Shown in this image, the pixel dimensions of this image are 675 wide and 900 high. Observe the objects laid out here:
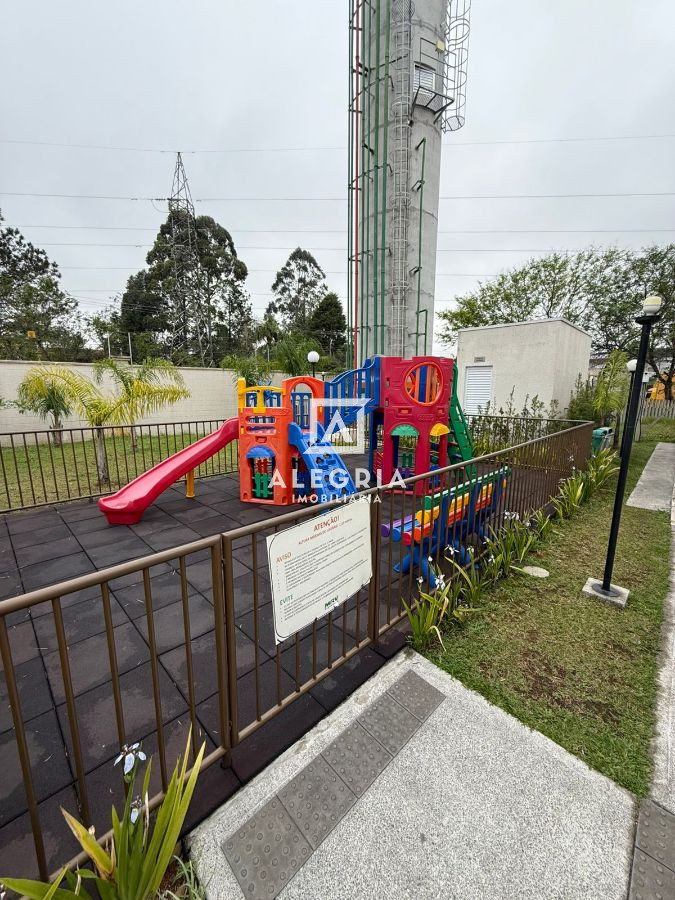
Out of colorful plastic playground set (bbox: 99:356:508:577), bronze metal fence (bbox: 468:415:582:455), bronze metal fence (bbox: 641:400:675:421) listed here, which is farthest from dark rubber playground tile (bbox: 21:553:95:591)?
bronze metal fence (bbox: 641:400:675:421)

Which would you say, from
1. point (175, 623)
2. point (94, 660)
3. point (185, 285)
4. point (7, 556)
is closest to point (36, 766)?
point (94, 660)

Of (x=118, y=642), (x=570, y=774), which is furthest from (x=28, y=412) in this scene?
(x=570, y=774)

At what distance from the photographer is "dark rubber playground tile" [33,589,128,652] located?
2623 millimetres

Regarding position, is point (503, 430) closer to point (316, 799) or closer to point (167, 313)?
point (316, 799)

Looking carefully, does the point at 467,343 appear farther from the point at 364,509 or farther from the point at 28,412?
the point at 28,412

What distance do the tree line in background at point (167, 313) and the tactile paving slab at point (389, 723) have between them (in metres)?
20.3

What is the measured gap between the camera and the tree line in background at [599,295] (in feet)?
61.5

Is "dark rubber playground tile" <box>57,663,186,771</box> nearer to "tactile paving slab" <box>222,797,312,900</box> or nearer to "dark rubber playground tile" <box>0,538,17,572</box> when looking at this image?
"tactile paving slab" <box>222,797,312,900</box>

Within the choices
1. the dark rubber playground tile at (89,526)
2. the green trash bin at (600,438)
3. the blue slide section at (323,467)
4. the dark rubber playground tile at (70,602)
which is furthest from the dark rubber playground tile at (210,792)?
the green trash bin at (600,438)

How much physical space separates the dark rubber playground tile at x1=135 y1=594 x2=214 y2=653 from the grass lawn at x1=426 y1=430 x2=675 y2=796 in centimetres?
170

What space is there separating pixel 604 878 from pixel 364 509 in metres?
1.71

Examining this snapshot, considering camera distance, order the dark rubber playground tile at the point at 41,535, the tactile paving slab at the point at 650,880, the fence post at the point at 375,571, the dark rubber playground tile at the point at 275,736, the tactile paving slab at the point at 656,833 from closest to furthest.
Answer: the tactile paving slab at the point at 650,880
the tactile paving slab at the point at 656,833
the dark rubber playground tile at the point at 275,736
the fence post at the point at 375,571
the dark rubber playground tile at the point at 41,535

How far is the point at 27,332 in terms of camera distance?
2030 cm

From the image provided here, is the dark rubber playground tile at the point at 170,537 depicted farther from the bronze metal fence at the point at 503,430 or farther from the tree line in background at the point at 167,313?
the tree line in background at the point at 167,313
